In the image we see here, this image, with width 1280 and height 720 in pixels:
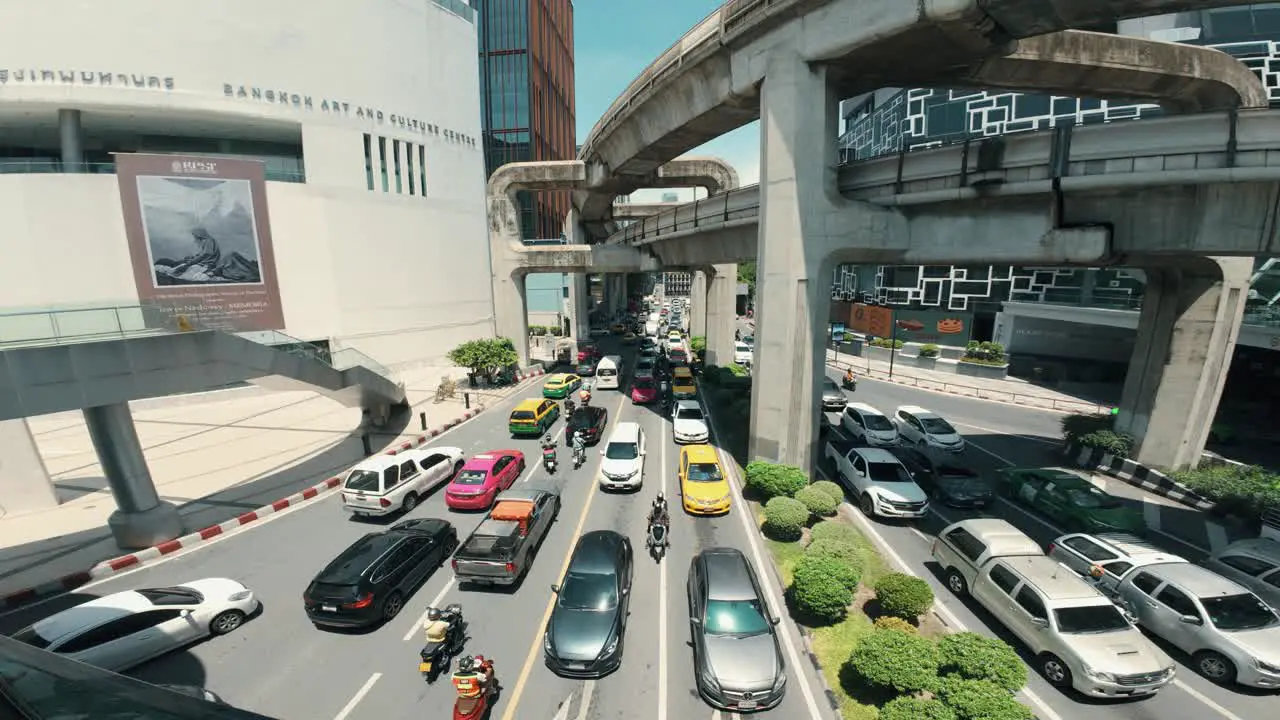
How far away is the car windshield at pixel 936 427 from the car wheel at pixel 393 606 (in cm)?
2143

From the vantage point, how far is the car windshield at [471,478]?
1680cm

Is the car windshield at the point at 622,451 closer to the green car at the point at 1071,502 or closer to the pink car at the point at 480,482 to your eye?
the pink car at the point at 480,482

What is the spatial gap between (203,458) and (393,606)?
18.1 meters

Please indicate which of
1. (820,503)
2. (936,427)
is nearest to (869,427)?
(936,427)

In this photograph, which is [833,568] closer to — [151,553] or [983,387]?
[151,553]

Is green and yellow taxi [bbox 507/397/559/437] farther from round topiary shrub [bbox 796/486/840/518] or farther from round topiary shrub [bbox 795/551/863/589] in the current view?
round topiary shrub [bbox 795/551/863/589]

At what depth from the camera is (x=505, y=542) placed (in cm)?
1227

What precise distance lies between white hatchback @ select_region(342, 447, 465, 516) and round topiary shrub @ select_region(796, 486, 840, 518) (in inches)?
507

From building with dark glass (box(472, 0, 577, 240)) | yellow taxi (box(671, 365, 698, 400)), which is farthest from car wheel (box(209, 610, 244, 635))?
building with dark glass (box(472, 0, 577, 240))

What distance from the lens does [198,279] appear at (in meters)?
28.4

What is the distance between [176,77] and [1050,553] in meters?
47.9

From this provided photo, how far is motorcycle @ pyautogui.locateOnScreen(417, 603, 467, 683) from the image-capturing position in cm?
912

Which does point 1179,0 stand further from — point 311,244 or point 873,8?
point 311,244

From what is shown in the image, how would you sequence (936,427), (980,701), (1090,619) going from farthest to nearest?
(936,427)
(1090,619)
(980,701)
